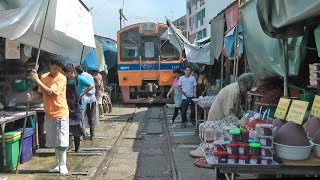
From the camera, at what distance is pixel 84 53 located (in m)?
10.4

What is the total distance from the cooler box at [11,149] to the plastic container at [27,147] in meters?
0.37

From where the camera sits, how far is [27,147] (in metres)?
7.75

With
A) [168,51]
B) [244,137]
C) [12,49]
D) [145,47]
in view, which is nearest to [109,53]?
[145,47]

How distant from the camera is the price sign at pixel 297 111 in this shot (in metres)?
3.79

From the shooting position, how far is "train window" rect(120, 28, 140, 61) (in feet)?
59.7

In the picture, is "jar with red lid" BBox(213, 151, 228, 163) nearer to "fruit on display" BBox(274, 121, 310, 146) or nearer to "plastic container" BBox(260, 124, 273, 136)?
"plastic container" BBox(260, 124, 273, 136)

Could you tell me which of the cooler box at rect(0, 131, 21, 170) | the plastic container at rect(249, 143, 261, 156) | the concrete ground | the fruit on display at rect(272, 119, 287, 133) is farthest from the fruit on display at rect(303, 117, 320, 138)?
the cooler box at rect(0, 131, 21, 170)

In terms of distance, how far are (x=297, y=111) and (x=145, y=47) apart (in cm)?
1456

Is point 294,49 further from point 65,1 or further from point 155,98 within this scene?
point 155,98

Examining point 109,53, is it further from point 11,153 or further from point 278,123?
point 278,123

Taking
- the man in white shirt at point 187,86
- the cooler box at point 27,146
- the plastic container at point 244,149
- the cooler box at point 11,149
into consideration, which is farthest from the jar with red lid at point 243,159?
the man in white shirt at point 187,86

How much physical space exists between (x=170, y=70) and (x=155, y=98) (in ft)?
4.59

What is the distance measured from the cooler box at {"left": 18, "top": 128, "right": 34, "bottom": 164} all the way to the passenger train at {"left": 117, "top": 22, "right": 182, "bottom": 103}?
10.1 meters

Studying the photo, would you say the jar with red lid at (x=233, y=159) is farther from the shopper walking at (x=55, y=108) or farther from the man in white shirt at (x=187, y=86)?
the man in white shirt at (x=187, y=86)
